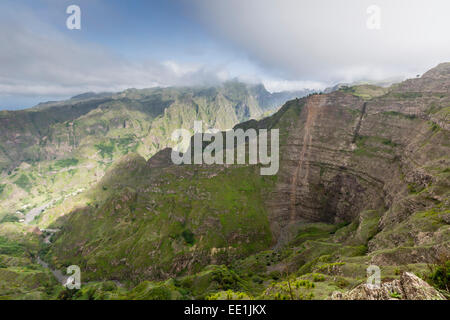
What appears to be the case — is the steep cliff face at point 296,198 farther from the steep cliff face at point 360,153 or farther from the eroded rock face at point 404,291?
the eroded rock face at point 404,291

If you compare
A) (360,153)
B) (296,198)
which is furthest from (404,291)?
(360,153)

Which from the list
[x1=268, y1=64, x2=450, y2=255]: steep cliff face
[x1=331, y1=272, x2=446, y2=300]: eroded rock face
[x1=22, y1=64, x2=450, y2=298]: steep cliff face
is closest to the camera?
[x1=331, y1=272, x2=446, y2=300]: eroded rock face

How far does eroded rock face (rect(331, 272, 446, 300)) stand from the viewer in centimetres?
1488

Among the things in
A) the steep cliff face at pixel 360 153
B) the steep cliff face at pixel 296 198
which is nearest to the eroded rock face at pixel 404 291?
the steep cliff face at pixel 296 198

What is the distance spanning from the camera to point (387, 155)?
3910 inches

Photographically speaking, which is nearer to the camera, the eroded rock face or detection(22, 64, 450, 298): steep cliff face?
the eroded rock face

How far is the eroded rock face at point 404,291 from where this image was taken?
14.9 meters

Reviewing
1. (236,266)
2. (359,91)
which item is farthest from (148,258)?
(359,91)

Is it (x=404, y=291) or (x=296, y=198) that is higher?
(x=404, y=291)

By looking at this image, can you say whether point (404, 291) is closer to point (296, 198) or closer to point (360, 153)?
point (296, 198)

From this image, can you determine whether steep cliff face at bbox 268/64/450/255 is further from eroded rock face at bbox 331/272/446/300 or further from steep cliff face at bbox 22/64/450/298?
eroded rock face at bbox 331/272/446/300

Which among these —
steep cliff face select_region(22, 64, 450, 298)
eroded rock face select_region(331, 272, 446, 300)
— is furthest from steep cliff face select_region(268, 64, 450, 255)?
eroded rock face select_region(331, 272, 446, 300)

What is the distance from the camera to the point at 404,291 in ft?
51.4
